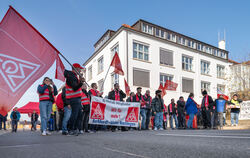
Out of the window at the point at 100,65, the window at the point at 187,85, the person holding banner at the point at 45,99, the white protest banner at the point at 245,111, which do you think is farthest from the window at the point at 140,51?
the person holding banner at the point at 45,99

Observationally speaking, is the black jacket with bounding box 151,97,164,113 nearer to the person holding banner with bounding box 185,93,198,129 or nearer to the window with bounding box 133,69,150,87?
the person holding banner with bounding box 185,93,198,129

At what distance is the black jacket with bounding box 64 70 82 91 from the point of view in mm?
5660

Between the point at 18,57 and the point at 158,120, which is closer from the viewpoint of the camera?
the point at 18,57

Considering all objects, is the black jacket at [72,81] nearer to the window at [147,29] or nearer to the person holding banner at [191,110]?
the person holding banner at [191,110]

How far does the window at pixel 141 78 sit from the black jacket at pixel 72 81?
18.4 m

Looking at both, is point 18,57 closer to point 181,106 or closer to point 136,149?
point 136,149

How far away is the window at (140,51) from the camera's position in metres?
24.9

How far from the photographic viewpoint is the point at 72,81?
5.72 m

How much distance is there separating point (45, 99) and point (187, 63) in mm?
25663

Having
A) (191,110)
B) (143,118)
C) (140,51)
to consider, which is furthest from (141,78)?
(143,118)

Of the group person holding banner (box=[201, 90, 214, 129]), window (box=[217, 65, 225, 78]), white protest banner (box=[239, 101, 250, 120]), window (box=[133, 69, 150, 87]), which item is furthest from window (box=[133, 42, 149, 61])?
window (box=[217, 65, 225, 78])

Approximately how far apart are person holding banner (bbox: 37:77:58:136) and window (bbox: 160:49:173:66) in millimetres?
21250

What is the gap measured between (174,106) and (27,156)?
11729 millimetres

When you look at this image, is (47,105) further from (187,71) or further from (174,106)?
(187,71)
